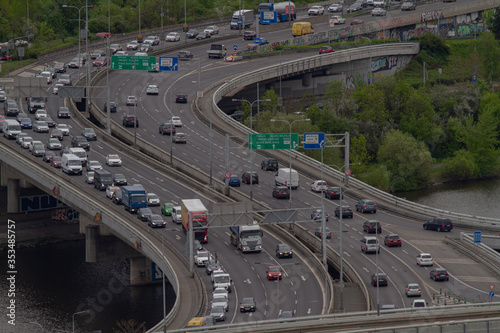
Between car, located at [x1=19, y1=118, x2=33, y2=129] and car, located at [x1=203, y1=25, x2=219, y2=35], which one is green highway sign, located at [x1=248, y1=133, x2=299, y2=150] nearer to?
car, located at [x1=19, y1=118, x2=33, y2=129]

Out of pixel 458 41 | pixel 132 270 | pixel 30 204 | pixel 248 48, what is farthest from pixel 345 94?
pixel 132 270

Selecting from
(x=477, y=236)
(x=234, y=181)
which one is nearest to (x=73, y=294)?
(x=234, y=181)

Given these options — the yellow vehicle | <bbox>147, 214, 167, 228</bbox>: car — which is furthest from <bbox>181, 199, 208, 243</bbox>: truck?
the yellow vehicle

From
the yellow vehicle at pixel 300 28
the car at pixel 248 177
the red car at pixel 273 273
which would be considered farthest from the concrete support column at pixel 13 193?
the yellow vehicle at pixel 300 28

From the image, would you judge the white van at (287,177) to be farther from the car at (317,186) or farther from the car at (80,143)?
the car at (80,143)

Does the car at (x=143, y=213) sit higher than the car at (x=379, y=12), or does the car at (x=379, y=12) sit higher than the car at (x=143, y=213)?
the car at (x=379, y=12)

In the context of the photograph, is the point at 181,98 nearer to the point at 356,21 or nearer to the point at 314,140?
the point at 314,140

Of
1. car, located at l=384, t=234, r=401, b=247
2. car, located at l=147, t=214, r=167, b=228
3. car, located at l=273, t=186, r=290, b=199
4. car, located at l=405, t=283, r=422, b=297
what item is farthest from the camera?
car, located at l=273, t=186, r=290, b=199
